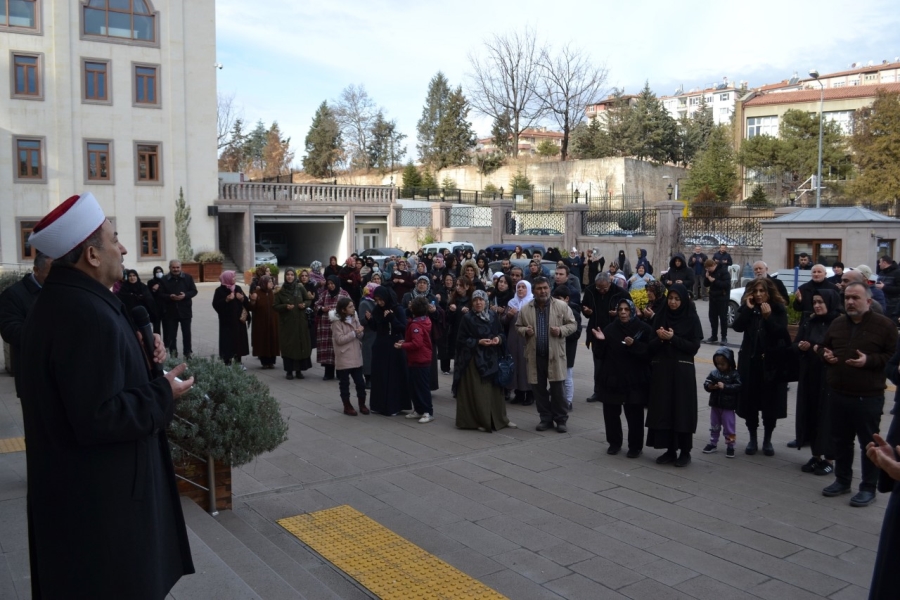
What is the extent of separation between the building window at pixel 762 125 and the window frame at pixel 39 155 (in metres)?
59.2

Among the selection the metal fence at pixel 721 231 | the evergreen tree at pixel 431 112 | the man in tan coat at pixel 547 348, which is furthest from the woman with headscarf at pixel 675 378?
the evergreen tree at pixel 431 112

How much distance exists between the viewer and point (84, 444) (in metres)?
2.64

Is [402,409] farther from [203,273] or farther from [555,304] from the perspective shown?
[203,273]

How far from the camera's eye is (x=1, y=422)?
30.0 ft

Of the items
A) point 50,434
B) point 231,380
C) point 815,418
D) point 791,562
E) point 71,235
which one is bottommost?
point 791,562

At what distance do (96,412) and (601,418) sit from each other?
27.4 ft

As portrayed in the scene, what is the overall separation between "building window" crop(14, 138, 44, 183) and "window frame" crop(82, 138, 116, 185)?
164 centimetres

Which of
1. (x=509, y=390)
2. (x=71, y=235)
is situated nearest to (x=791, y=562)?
(x=71, y=235)

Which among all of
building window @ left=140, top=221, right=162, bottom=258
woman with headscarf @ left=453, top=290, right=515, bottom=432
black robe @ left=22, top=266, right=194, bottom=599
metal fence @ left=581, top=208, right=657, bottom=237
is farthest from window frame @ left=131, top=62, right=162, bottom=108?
black robe @ left=22, top=266, right=194, bottom=599

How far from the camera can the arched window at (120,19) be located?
32.8m

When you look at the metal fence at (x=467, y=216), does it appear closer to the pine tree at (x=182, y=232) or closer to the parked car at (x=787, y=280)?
the pine tree at (x=182, y=232)

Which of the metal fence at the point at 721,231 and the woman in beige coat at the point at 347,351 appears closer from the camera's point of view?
the woman in beige coat at the point at 347,351

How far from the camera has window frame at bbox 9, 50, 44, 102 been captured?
31.6m

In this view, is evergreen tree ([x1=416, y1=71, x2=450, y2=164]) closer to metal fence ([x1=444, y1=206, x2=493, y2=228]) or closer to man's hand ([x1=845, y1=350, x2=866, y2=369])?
metal fence ([x1=444, y1=206, x2=493, y2=228])
